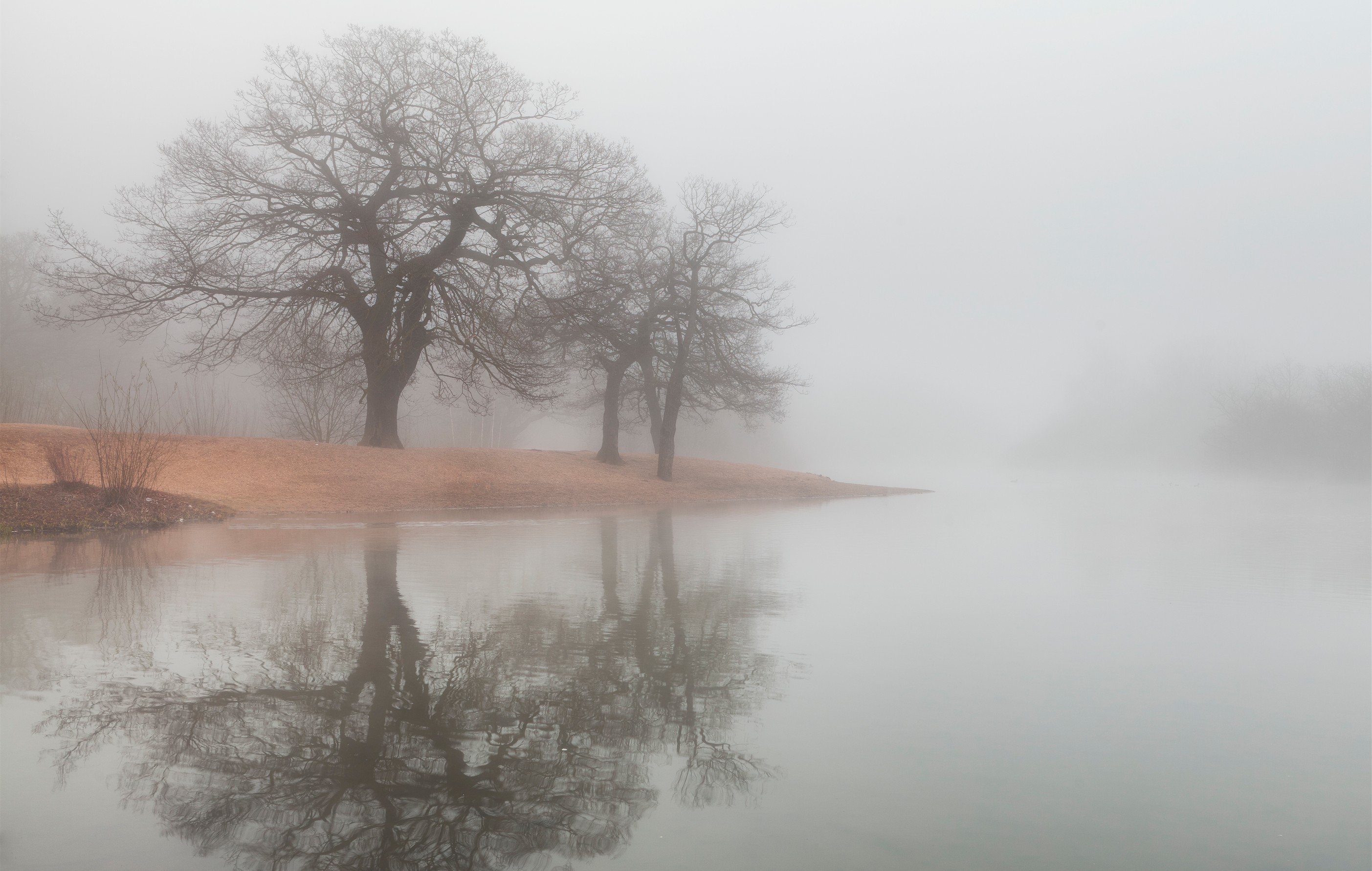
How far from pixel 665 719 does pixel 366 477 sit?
16.1 meters

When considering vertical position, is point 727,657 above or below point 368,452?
below

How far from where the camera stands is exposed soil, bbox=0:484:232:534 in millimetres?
11836

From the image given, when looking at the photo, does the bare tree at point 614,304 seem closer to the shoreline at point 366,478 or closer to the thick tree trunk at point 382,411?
the shoreline at point 366,478

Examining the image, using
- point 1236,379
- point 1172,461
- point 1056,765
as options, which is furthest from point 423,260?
point 1172,461

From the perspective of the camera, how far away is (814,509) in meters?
21.7

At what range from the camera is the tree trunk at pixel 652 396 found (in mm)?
28703

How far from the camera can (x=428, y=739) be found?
3.97m

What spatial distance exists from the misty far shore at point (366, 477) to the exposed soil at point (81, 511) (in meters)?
0.81

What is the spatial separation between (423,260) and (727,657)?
18179 mm

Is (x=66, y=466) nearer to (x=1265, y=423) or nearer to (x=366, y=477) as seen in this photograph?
(x=366, y=477)

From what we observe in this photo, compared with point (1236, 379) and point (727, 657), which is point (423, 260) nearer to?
point (727, 657)

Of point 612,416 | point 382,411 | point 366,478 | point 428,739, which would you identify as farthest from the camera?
point 612,416

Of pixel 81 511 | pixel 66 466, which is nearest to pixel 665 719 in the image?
pixel 81 511

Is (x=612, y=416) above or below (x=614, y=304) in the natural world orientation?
below
